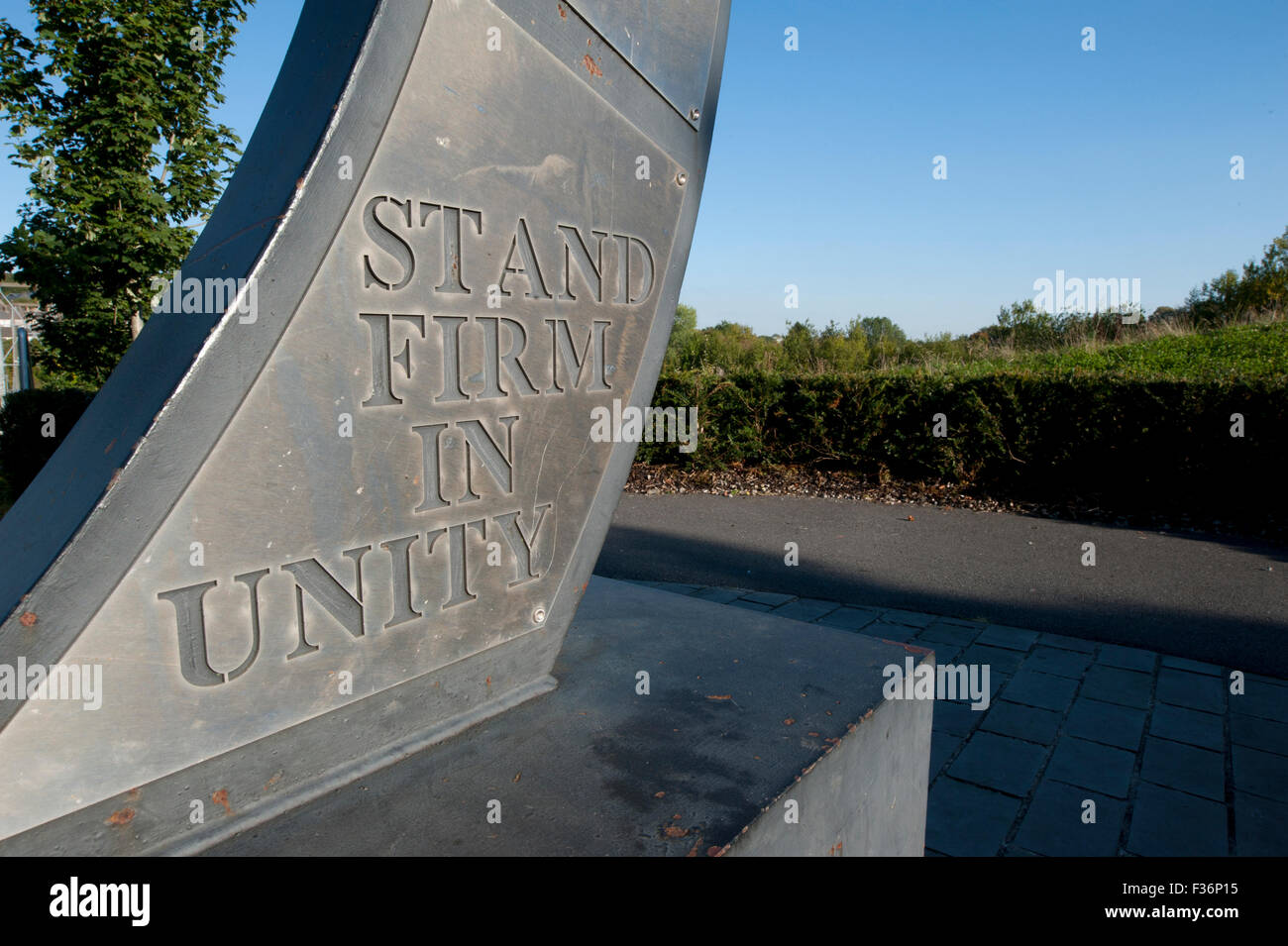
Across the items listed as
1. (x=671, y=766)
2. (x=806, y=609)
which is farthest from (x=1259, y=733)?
(x=671, y=766)

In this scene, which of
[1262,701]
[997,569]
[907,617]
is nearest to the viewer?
[1262,701]

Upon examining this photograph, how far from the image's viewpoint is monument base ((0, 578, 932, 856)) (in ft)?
4.66

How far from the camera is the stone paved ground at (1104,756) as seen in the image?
2928 millimetres

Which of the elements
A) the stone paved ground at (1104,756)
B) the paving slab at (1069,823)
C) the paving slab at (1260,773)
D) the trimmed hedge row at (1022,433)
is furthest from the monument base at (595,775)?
the trimmed hedge row at (1022,433)

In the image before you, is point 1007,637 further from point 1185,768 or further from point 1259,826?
point 1259,826

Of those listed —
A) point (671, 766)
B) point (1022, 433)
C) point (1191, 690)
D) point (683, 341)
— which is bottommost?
point (1191, 690)

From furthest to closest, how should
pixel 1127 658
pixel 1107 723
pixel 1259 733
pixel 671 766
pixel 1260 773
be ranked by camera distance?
pixel 1127 658
pixel 1107 723
pixel 1259 733
pixel 1260 773
pixel 671 766

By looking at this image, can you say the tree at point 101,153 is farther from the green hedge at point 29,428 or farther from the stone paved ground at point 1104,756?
the stone paved ground at point 1104,756

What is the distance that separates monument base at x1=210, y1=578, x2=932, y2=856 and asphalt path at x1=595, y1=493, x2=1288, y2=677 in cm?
354

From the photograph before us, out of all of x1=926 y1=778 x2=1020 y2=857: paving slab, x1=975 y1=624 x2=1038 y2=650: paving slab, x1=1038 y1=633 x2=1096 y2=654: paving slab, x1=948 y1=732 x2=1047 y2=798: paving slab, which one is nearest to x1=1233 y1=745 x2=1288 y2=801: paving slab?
x1=948 y1=732 x2=1047 y2=798: paving slab

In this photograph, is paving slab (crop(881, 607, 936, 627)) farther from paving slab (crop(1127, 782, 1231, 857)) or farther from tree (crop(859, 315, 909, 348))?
tree (crop(859, 315, 909, 348))

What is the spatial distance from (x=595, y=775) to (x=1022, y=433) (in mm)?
8681

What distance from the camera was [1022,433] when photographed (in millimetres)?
8906
